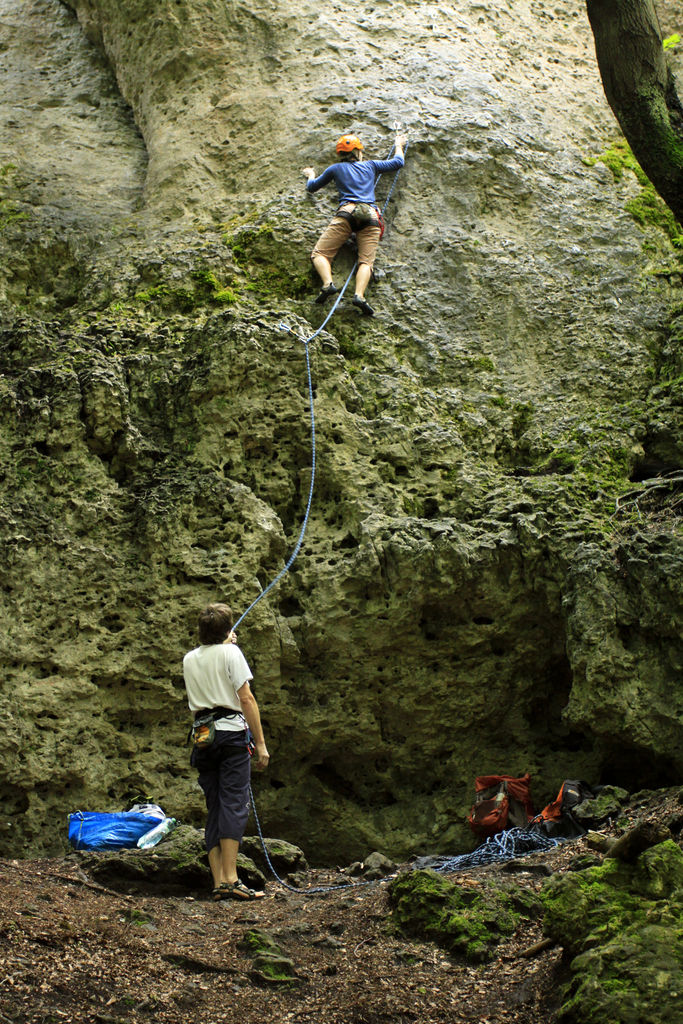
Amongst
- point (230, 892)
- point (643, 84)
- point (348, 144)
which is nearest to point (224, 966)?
point (230, 892)

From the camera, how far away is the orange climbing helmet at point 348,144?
9195mm

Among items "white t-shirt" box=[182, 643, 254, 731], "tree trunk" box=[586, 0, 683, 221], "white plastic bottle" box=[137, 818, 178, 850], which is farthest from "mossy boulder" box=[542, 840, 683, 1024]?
"tree trunk" box=[586, 0, 683, 221]

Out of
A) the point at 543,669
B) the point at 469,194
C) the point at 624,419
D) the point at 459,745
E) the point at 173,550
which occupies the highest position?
the point at 469,194

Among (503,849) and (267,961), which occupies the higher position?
(267,961)

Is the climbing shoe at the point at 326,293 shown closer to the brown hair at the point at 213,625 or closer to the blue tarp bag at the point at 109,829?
the brown hair at the point at 213,625

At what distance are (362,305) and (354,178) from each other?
142cm

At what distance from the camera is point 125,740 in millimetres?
6699

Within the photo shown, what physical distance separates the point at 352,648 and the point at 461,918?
Answer: 9.24ft

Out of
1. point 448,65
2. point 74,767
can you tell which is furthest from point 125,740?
point 448,65

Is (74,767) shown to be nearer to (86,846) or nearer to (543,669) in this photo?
(86,846)

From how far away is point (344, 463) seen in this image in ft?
25.1

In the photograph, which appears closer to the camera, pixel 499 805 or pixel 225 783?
pixel 225 783

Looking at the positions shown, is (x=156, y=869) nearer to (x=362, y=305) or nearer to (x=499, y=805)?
(x=499, y=805)

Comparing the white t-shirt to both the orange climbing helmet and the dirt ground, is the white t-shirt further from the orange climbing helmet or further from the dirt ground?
the orange climbing helmet
